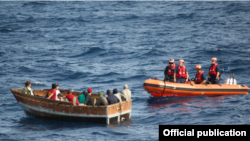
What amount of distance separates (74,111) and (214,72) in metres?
9.02

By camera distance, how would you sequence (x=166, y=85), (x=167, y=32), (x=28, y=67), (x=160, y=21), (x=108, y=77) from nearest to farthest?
(x=166, y=85), (x=108, y=77), (x=28, y=67), (x=167, y=32), (x=160, y=21)

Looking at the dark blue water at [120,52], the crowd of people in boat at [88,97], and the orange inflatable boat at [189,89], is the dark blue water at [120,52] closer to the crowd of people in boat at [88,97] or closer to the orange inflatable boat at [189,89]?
the orange inflatable boat at [189,89]

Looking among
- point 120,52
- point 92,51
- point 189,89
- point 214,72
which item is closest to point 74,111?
point 189,89

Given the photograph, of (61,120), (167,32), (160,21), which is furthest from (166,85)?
(160,21)

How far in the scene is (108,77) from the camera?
91.4ft

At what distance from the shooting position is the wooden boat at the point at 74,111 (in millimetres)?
17203

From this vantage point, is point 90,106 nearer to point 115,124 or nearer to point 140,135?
point 115,124

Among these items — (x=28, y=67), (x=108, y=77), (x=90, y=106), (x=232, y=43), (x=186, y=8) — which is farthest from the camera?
(x=186, y=8)

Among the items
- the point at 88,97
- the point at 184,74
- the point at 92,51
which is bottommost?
the point at 88,97

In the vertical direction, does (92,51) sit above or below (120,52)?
above

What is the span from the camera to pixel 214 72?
21625mm

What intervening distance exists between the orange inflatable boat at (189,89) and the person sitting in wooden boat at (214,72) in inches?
18.5

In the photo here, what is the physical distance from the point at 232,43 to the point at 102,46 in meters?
13.6

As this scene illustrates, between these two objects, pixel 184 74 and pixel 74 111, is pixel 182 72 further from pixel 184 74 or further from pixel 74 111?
pixel 74 111
